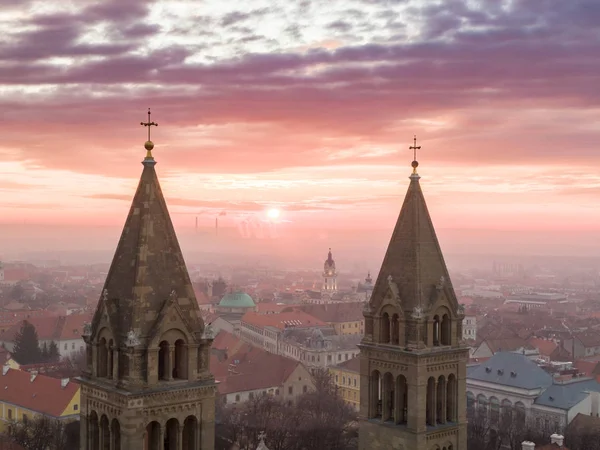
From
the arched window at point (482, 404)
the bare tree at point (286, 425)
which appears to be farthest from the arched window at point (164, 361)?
the arched window at point (482, 404)

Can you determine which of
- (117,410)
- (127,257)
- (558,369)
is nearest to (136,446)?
(117,410)

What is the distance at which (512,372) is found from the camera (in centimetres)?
11950

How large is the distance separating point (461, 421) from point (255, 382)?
8458cm

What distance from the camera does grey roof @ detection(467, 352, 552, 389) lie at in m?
116

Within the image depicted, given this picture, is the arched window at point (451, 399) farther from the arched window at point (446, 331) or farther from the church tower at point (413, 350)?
the arched window at point (446, 331)

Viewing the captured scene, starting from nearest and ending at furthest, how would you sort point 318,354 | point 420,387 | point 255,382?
point 420,387 → point 255,382 → point 318,354

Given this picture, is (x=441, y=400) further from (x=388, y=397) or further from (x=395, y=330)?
(x=395, y=330)

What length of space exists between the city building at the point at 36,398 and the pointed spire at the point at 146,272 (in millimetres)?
67792

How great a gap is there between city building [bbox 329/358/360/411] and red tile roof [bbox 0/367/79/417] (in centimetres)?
5046

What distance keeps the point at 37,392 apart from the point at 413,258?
72335 mm

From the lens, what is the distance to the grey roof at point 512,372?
382 ft

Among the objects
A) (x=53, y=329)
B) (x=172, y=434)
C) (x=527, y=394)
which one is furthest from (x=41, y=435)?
(x=53, y=329)

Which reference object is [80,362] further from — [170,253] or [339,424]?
[170,253]

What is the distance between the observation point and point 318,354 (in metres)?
162
